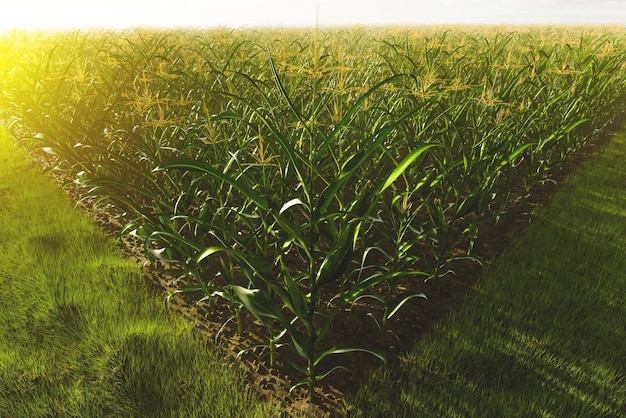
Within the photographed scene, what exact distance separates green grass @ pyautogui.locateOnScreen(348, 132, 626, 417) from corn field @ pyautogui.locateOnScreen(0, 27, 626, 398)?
0.71 ft

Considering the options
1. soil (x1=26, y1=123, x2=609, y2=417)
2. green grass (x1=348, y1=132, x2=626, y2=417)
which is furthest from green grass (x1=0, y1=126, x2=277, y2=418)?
green grass (x1=348, y1=132, x2=626, y2=417)

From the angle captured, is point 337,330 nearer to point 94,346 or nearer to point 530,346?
point 530,346

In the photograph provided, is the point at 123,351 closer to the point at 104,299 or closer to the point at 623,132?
the point at 104,299

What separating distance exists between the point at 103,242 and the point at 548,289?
2350 millimetres

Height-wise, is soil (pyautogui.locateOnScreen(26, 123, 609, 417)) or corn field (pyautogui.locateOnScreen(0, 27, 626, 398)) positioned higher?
corn field (pyautogui.locateOnScreen(0, 27, 626, 398))

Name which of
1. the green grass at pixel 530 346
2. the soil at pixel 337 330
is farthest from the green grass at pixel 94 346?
the green grass at pixel 530 346

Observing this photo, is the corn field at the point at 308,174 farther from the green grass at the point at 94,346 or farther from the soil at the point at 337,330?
the green grass at the point at 94,346

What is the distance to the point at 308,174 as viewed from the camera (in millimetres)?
2260

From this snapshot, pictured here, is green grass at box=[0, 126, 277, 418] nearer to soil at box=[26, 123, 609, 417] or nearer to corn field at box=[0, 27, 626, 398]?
soil at box=[26, 123, 609, 417]

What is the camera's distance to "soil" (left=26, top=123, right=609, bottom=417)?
1.53 metres

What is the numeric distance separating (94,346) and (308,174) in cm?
122

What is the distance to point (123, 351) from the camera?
168 centimetres

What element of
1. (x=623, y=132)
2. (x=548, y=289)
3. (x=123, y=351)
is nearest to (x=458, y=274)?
(x=548, y=289)

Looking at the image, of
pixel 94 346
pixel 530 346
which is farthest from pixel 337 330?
pixel 94 346
